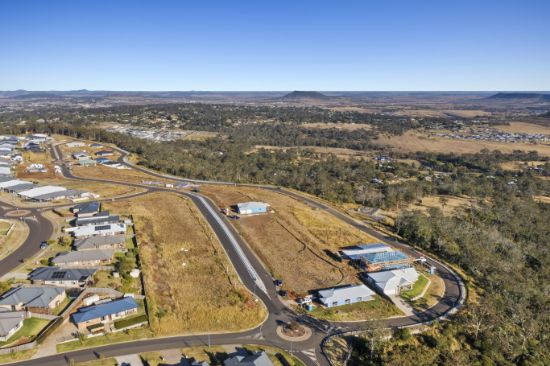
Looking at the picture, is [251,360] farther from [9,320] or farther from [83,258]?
[83,258]

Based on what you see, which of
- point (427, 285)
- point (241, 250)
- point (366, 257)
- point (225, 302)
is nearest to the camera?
point (225, 302)

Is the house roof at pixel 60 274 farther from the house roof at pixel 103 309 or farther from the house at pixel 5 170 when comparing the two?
the house at pixel 5 170

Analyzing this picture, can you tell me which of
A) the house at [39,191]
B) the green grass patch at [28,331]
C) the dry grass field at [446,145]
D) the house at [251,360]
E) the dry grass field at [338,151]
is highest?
the house at [39,191]

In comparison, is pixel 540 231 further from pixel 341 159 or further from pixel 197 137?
pixel 197 137

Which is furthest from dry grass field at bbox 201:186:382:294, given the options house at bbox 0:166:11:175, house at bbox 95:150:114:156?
house at bbox 95:150:114:156

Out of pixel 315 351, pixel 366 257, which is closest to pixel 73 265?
pixel 315 351

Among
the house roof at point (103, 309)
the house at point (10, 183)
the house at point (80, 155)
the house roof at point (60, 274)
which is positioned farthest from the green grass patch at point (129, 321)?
the house at point (80, 155)
